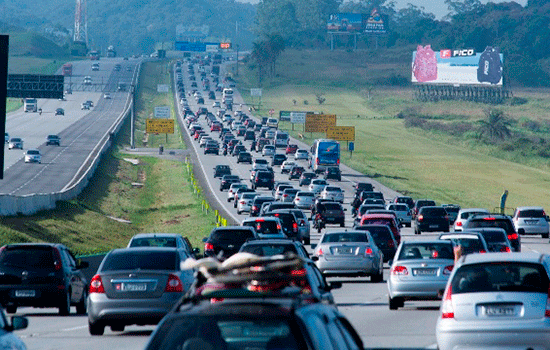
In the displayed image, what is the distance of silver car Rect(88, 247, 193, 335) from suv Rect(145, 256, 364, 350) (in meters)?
10.3

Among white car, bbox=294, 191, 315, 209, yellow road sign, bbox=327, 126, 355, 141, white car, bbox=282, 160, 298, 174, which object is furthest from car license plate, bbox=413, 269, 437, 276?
yellow road sign, bbox=327, 126, 355, 141

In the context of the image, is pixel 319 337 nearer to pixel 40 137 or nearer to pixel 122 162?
pixel 122 162

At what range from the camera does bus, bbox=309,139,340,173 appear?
97.1 m

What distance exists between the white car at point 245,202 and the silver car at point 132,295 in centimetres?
4591

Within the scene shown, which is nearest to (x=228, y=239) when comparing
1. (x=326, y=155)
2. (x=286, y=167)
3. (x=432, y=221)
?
(x=432, y=221)

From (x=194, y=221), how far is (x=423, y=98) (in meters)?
135

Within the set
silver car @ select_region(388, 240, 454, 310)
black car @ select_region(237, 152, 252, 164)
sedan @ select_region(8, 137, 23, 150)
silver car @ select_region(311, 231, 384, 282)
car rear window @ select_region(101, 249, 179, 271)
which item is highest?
car rear window @ select_region(101, 249, 179, 271)

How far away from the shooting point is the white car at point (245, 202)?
213 feet

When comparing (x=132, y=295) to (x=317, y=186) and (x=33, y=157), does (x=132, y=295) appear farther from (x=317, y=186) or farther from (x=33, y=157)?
(x=33, y=157)

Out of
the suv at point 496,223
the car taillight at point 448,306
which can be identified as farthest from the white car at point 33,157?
the car taillight at point 448,306

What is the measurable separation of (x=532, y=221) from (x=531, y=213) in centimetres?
44

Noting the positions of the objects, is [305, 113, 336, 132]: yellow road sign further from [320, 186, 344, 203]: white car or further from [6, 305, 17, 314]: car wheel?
[6, 305, 17, 314]: car wheel

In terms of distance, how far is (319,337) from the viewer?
739cm

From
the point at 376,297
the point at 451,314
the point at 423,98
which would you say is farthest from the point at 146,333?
the point at 423,98
